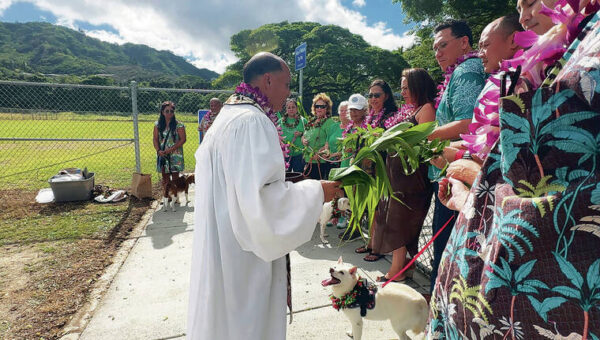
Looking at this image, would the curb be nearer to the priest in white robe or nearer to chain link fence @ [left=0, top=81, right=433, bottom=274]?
the priest in white robe

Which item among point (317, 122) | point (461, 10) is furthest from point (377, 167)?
point (461, 10)

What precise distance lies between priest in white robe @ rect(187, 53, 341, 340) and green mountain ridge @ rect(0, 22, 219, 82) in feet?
430

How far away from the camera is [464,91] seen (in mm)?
2549

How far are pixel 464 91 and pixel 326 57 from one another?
42820 millimetres

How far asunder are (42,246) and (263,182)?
4.82 m

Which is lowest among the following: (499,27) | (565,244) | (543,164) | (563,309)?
(563,309)

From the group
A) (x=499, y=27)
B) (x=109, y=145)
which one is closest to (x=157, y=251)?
(x=499, y=27)

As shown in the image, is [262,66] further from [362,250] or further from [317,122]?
[317,122]

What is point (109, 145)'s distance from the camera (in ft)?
59.1

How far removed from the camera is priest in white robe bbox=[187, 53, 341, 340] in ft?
5.31

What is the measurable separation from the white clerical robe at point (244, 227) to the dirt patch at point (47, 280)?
2.14 m

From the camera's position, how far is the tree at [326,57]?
4200 centimetres

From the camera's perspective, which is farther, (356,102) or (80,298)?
(356,102)

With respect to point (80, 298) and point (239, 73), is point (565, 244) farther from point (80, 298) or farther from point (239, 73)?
point (239, 73)
